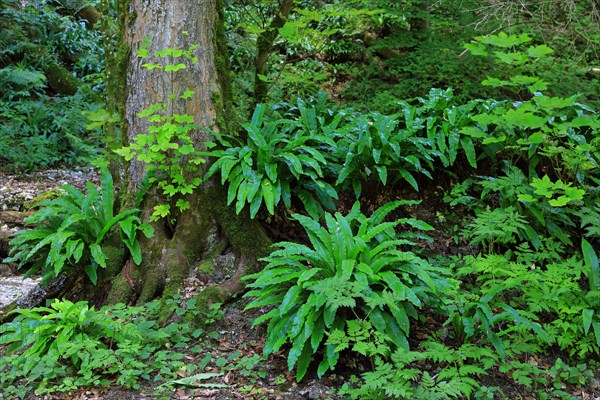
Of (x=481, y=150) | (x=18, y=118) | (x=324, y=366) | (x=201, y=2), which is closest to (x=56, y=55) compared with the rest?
(x=18, y=118)

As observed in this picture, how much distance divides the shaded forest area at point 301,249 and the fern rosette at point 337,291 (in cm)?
2

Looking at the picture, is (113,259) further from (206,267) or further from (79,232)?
(206,267)

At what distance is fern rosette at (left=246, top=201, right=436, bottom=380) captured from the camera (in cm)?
356

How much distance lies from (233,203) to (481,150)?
2859 mm

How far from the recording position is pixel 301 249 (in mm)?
4016

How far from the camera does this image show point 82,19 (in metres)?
12.9

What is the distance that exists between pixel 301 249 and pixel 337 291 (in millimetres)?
662

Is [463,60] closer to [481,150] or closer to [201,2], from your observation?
[481,150]

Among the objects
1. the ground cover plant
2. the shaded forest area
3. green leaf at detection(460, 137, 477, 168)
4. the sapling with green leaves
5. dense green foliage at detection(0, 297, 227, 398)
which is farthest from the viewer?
the ground cover plant

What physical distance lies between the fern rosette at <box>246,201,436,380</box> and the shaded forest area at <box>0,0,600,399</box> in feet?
0.06

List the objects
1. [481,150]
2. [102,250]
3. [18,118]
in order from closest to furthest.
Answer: [102,250] → [481,150] → [18,118]

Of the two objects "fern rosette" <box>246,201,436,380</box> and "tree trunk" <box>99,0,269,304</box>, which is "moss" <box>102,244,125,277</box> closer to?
"tree trunk" <box>99,0,269,304</box>

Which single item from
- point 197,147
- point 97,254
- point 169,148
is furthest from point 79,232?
point 197,147

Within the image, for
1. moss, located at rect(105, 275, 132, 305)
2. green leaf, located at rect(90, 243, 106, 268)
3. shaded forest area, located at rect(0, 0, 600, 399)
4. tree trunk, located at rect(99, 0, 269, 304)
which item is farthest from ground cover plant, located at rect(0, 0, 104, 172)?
moss, located at rect(105, 275, 132, 305)
